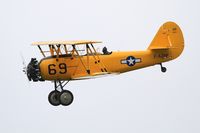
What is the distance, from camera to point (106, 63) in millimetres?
27203

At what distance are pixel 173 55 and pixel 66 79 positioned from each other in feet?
17.2

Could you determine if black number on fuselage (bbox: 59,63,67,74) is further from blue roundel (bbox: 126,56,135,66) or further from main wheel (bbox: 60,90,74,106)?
blue roundel (bbox: 126,56,135,66)

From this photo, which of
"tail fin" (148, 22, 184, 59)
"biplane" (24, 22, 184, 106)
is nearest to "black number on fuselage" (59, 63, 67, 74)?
"biplane" (24, 22, 184, 106)

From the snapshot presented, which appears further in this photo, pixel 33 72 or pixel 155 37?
pixel 155 37

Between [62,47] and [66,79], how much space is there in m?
1.29

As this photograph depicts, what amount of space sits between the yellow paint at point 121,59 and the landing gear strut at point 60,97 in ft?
1.91

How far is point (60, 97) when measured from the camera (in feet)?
86.1

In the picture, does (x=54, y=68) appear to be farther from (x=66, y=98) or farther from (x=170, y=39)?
(x=170, y=39)

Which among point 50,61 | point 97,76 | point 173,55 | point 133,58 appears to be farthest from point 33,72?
point 173,55

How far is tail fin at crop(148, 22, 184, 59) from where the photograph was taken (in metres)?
29.0

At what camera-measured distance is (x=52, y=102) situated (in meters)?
27.0

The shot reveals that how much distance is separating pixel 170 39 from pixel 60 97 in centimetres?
594

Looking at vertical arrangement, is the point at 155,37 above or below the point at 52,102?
above

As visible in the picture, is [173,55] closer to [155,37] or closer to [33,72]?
[155,37]
